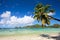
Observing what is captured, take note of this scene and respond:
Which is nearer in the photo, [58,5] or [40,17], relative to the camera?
[40,17]

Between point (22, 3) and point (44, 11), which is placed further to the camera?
point (22, 3)

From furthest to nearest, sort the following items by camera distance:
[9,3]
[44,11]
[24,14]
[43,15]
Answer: [24,14] → [9,3] → [44,11] → [43,15]

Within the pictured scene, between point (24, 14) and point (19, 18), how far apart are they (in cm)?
50

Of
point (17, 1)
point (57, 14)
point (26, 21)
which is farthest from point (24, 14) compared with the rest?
point (57, 14)

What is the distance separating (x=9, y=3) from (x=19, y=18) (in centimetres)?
148

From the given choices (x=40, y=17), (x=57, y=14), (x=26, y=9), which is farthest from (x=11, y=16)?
(x=40, y=17)

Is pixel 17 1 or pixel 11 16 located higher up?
pixel 17 1

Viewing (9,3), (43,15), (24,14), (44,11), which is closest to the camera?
(43,15)

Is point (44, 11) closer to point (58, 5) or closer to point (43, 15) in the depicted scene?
point (43, 15)

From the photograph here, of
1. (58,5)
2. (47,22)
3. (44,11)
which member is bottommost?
(47,22)

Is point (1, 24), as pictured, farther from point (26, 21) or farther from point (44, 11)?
point (44, 11)

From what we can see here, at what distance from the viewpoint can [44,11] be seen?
6.70 metres

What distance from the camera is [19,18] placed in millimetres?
9602

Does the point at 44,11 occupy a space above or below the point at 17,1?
below
